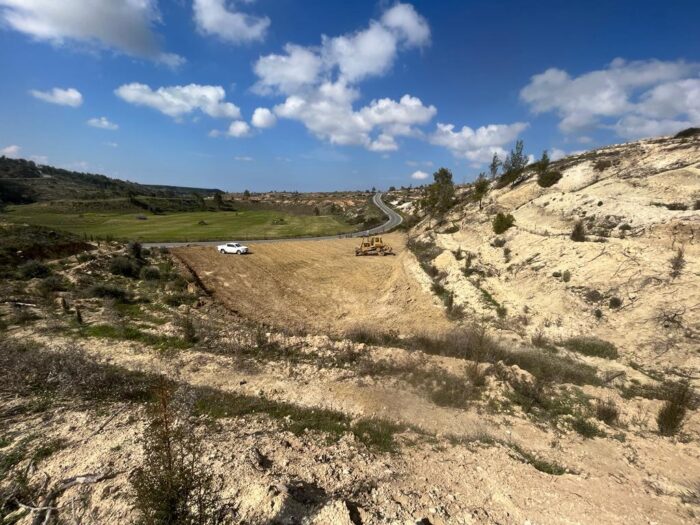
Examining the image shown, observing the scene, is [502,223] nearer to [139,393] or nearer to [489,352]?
[489,352]

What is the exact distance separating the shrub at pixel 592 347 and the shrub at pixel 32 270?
91.8 ft

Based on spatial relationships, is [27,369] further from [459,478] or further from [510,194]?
[510,194]

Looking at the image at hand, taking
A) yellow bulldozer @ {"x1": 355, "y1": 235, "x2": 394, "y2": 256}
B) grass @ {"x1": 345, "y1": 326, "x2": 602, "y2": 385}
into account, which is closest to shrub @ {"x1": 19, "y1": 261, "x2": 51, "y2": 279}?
grass @ {"x1": 345, "y1": 326, "x2": 602, "y2": 385}

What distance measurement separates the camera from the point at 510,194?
32.9m

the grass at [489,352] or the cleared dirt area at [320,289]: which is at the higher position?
the grass at [489,352]

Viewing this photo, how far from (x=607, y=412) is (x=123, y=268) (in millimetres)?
27032

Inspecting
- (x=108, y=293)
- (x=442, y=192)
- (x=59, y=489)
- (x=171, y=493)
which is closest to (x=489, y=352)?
(x=171, y=493)

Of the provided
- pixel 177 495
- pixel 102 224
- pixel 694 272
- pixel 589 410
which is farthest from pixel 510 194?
pixel 102 224

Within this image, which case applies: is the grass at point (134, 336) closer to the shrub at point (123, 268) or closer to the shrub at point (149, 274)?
the shrub at point (149, 274)

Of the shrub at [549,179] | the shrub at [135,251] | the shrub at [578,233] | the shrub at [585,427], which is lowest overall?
the shrub at [585,427]

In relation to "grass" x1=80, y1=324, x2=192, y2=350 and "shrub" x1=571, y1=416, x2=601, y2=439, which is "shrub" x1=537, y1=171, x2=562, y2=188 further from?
"grass" x1=80, y1=324, x2=192, y2=350

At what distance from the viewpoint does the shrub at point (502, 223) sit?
91.2ft

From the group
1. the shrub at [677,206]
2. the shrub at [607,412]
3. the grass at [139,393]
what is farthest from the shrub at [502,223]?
the grass at [139,393]

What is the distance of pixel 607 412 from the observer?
371 inches
